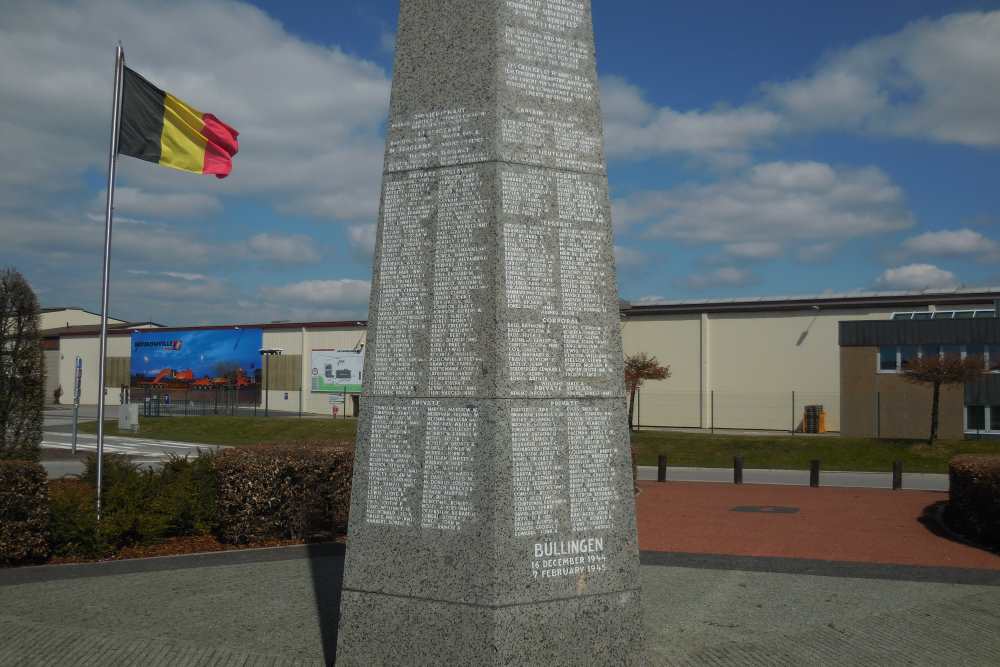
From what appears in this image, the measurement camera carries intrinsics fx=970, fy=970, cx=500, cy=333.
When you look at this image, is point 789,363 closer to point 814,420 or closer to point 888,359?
point 814,420

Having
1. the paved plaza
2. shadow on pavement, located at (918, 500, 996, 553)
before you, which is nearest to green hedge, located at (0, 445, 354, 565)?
the paved plaza

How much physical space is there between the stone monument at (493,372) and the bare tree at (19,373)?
374 inches

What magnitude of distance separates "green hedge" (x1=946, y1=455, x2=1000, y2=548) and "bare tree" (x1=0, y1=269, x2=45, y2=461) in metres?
13.9

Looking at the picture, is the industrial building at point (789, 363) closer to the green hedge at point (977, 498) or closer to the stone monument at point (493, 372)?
the green hedge at point (977, 498)

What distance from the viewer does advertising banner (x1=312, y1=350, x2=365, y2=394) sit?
177 feet

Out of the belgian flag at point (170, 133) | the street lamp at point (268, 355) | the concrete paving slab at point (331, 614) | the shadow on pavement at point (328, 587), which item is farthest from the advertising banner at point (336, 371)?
the concrete paving slab at point (331, 614)

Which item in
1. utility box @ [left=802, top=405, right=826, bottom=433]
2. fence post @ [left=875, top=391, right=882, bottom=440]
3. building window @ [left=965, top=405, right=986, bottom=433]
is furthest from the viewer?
utility box @ [left=802, top=405, right=826, bottom=433]

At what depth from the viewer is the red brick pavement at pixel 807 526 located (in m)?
13.0

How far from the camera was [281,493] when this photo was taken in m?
12.9

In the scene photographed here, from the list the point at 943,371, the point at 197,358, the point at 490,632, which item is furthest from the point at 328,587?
the point at 197,358

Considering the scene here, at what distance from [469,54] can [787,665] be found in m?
5.08

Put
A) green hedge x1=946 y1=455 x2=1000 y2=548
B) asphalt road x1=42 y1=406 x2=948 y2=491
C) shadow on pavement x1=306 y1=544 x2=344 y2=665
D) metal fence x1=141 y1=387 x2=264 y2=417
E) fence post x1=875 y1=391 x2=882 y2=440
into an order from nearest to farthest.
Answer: shadow on pavement x1=306 y1=544 x2=344 y2=665 → green hedge x1=946 y1=455 x2=1000 y2=548 → asphalt road x1=42 y1=406 x2=948 y2=491 → fence post x1=875 y1=391 x2=882 y2=440 → metal fence x1=141 y1=387 x2=264 y2=417

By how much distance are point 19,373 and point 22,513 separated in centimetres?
422

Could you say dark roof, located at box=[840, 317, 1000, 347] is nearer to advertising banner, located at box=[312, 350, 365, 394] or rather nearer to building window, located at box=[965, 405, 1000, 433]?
building window, located at box=[965, 405, 1000, 433]
